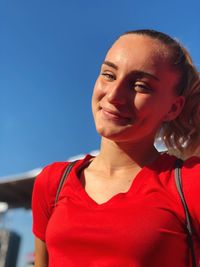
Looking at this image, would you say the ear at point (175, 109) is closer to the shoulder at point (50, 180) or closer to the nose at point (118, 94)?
the nose at point (118, 94)

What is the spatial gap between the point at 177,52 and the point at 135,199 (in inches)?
26.9

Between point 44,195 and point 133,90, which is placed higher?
point 133,90

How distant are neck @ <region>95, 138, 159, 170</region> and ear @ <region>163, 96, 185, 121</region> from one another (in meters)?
0.14

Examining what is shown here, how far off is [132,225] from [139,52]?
0.69m

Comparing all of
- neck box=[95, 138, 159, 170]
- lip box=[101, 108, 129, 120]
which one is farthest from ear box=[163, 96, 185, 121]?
lip box=[101, 108, 129, 120]

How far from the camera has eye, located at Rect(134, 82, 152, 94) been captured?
1.72 meters

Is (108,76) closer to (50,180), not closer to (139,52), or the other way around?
(139,52)

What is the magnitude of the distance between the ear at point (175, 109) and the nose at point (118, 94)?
10.5 inches

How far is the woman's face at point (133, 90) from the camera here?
1720mm

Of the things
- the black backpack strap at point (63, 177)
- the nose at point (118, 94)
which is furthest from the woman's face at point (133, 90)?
the black backpack strap at point (63, 177)

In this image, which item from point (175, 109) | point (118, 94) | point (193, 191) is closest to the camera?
point (193, 191)

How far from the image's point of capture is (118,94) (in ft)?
5.58

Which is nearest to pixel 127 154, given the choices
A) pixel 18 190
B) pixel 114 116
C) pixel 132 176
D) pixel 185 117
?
pixel 132 176

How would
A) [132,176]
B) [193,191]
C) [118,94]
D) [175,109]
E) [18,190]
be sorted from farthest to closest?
[18,190] < [175,109] < [132,176] < [118,94] < [193,191]
